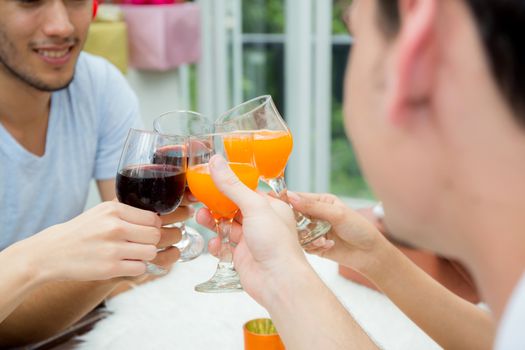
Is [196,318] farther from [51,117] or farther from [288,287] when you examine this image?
[51,117]

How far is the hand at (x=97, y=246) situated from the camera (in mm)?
1228

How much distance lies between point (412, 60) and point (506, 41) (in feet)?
0.26

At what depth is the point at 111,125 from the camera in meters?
2.09

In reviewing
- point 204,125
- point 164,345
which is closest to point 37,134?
point 204,125

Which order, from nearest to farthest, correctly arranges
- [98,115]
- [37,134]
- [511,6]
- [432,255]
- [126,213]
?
[511,6] < [126,213] < [432,255] < [37,134] < [98,115]

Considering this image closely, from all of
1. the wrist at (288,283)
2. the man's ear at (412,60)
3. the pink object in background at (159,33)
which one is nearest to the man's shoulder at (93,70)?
the wrist at (288,283)

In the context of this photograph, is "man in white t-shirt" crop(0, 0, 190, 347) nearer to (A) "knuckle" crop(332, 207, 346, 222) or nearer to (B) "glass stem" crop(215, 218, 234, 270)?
(B) "glass stem" crop(215, 218, 234, 270)

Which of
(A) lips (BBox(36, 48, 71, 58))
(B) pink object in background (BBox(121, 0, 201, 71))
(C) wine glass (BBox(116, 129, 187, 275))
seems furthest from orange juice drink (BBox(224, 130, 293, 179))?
(B) pink object in background (BBox(121, 0, 201, 71))

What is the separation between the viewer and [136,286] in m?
1.62

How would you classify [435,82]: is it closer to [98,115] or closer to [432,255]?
[432,255]

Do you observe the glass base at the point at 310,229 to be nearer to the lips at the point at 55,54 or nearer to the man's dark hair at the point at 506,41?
the man's dark hair at the point at 506,41

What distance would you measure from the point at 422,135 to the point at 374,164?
0.08 meters

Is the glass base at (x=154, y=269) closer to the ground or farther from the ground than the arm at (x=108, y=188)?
closer to the ground

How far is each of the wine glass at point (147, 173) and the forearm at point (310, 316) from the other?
405 mm
